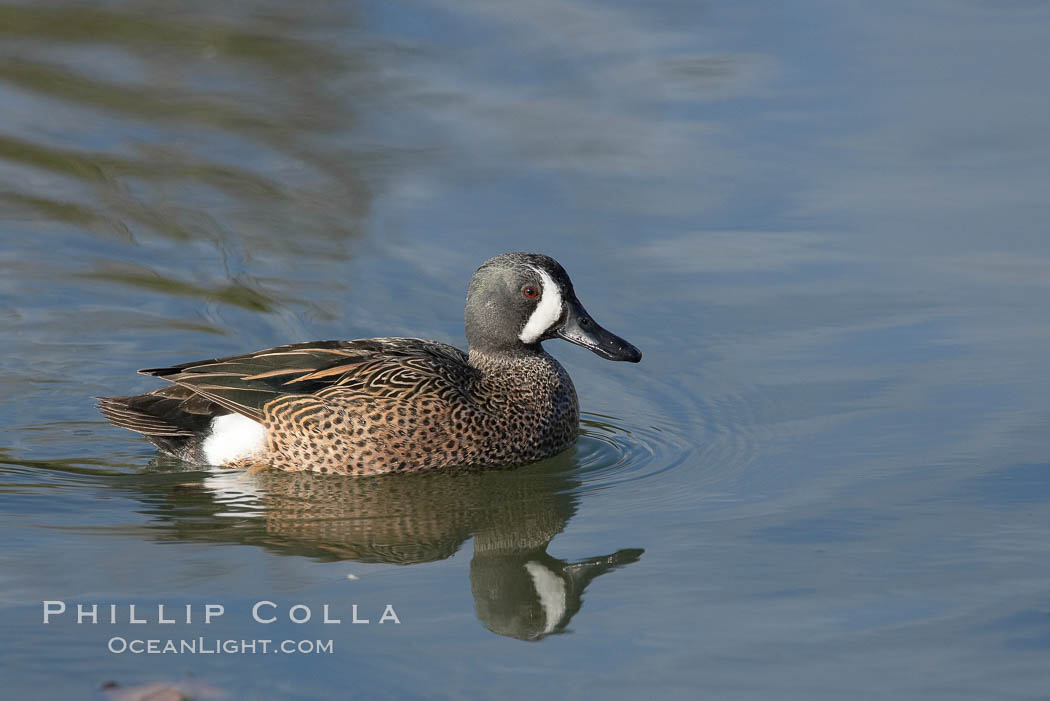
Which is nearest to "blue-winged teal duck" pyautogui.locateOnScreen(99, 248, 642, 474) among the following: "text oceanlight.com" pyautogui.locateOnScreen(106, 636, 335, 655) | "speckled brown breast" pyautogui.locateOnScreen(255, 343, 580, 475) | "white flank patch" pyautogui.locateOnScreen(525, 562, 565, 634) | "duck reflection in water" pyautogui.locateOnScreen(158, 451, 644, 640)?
"speckled brown breast" pyautogui.locateOnScreen(255, 343, 580, 475)

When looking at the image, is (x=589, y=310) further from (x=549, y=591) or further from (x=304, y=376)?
(x=549, y=591)

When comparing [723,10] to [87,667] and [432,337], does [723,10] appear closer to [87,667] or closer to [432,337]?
[432,337]

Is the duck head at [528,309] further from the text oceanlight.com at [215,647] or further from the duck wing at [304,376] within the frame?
the text oceanlight.com at [215,647]

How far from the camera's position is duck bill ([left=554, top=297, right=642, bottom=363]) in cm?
850

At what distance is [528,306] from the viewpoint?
8.51 m

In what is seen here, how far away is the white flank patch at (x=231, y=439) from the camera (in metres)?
8.30

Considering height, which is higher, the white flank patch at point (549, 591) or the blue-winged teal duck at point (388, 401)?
the blue-winged teal duck at point (388, 401)

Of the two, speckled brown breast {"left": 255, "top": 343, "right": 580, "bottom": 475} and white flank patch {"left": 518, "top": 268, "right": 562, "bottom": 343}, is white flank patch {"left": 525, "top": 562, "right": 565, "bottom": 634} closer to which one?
speckled brown breast {"left": 255, "top": 343, "right": 580, "bottom": 475}

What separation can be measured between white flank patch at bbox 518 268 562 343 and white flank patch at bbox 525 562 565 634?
6.12ft

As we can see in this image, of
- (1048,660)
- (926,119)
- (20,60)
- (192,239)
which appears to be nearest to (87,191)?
(192,239)

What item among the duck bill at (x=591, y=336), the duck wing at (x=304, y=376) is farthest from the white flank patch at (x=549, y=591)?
the duck bill at (x=591, y=336)

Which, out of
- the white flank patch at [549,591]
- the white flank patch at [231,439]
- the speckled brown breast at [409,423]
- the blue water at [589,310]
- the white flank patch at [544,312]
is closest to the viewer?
the blue water at [589,310]

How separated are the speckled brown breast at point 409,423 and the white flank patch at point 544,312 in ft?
1.07

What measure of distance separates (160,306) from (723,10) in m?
6.26
